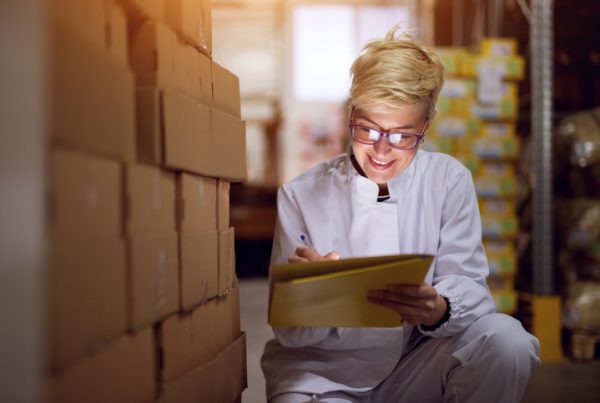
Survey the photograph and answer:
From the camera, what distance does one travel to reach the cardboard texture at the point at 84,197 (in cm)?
Result: 93

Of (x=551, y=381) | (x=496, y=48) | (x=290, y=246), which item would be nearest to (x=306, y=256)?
(x=290, y=246)

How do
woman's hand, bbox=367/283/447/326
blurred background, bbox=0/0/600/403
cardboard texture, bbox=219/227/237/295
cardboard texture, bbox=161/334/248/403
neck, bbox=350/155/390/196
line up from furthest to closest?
neck, bbox=350/155/390/196 < cardboard texture, bbox=219/227/237/295 < woman's hand, bbox=367/283/447/326 < cardboard texture, bbox=161/334/248/403 < blurred background, bbox=0/0/600/403

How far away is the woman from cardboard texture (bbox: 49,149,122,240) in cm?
68

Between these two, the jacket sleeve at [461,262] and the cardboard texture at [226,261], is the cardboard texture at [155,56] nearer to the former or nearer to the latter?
the cardboard texture at [226,261]

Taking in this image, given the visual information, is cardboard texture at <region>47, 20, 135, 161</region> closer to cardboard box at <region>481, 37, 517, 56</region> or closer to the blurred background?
the blurred background

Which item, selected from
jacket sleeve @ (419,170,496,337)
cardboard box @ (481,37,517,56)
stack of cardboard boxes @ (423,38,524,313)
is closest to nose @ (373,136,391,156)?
jacket sleeve @ (419,170,496,337)

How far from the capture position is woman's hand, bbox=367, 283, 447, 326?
1554 millimetres

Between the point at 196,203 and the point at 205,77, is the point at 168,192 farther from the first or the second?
the point at 205,77

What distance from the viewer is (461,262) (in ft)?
6.25

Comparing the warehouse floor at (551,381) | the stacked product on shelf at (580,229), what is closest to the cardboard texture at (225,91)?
the warehouse floor at (551,381)

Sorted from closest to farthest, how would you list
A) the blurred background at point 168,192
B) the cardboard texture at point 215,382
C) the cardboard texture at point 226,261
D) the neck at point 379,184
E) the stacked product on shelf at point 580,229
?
1. the blurred background at point 168,192
2. the cardboard texture at point 215,382
3. the cardboard texture at point 226,261
4. the neck at point 379,184
5. the stacked product on shelf at point 580,229

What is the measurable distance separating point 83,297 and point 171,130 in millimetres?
476

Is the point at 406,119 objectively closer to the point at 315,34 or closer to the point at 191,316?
the point at 191,316

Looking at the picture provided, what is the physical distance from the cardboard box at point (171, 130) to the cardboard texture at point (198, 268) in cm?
16
